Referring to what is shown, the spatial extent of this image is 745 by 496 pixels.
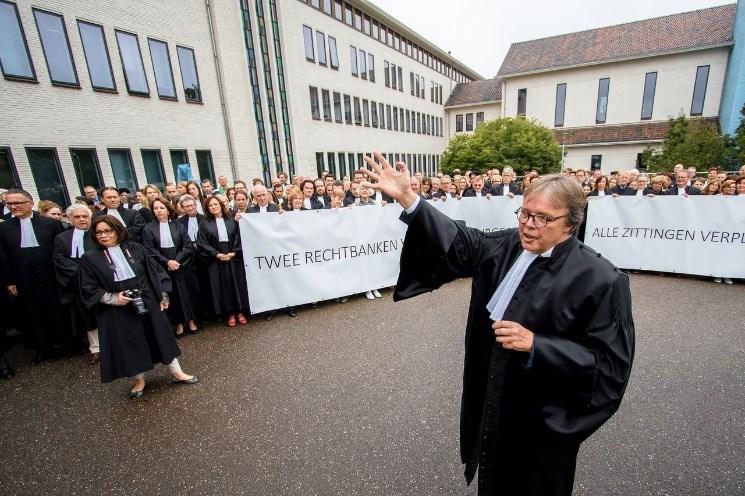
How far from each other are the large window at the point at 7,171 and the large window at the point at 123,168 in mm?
2678

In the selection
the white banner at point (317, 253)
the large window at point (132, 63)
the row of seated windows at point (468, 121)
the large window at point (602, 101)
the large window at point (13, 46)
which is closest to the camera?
the white banner at point (317, 253)

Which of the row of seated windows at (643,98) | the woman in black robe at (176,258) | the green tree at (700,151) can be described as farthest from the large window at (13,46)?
the row of seated windows at (643,98)

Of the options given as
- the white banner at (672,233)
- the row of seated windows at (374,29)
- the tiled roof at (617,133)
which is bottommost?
the white banner at (672,233)

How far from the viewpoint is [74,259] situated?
14.9ft

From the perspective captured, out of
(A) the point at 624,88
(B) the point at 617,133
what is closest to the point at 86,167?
(B) the point at 617,133

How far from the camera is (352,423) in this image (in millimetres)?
3189

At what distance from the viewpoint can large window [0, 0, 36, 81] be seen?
10492 millimetres

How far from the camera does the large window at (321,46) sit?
2222 cm

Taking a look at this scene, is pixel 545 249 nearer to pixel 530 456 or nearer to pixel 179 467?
pixel 530 456

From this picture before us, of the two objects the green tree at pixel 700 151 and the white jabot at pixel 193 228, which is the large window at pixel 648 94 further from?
the white jabot at pixel 193 228

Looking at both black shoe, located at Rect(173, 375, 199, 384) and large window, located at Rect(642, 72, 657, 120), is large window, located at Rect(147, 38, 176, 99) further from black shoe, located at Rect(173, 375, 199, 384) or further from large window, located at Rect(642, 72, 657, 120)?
large window, located at Rect(642, 72, 657, 120)

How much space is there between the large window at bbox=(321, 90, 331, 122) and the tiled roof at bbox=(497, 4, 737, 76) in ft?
63.7

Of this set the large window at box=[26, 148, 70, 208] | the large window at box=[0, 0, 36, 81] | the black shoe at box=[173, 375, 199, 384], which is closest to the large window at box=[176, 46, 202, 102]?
the large window at box=[0, 0, 36, 81]

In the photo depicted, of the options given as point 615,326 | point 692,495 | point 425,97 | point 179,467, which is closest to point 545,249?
point 615,326
